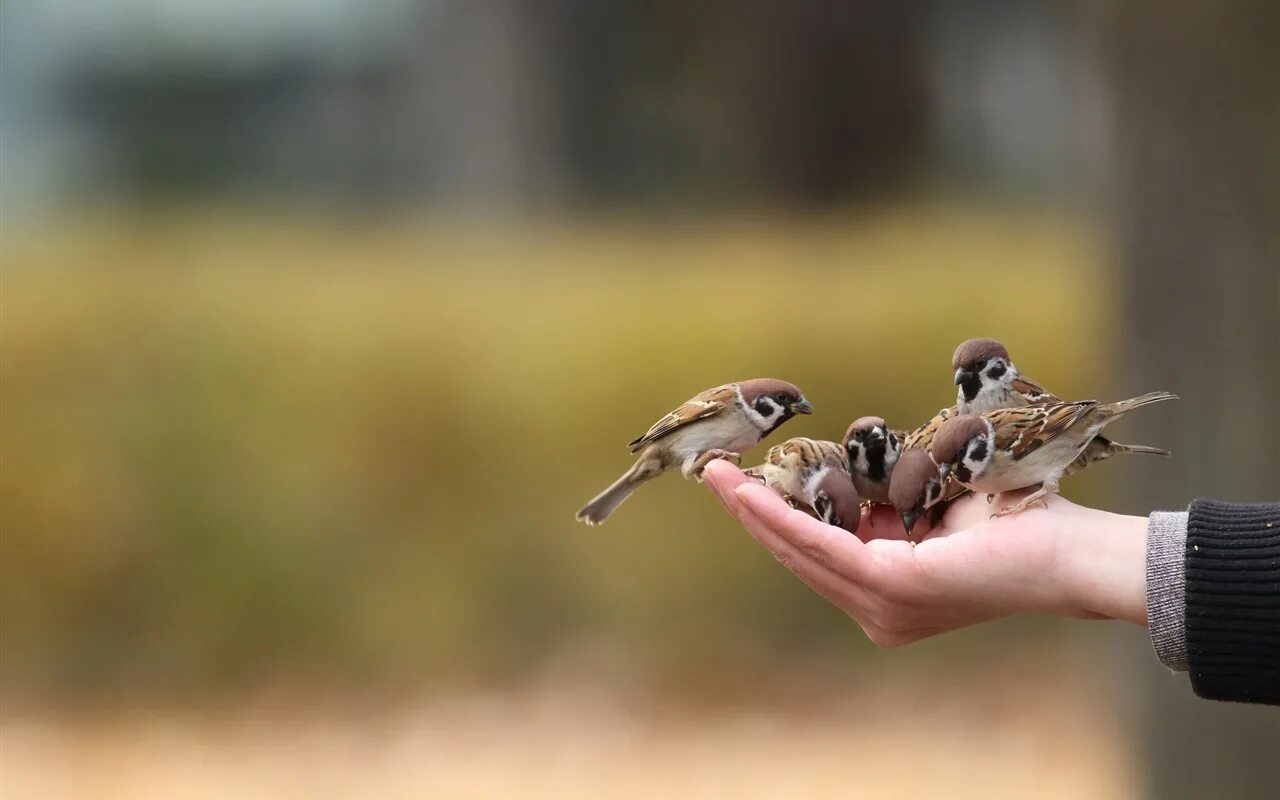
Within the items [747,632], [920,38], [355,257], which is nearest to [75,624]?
[355,257]

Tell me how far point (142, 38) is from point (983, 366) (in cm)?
521

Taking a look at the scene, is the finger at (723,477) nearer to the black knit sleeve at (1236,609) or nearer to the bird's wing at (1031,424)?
the bird's wing at (1031,424)

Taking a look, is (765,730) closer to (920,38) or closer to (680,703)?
(680,703)

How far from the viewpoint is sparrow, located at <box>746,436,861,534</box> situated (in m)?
2.20

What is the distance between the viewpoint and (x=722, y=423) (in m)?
2.60

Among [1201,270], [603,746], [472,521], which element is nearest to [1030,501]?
[1201,270]

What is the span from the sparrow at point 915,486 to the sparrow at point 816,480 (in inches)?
3.6

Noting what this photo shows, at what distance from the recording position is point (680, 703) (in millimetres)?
4750

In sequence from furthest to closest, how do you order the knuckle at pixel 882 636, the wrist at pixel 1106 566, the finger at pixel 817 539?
the knuckle at pixel 882 636
the finger at pixel 817 539
the wrist at pixel 1106 566

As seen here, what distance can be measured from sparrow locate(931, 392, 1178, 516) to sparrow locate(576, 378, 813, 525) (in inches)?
17.1

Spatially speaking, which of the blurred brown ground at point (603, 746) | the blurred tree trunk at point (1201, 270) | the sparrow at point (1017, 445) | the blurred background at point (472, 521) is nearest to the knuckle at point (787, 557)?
the sparrow at point (1017, 445)

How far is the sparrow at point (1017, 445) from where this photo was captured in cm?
209

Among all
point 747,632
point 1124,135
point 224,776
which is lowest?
point 224,776

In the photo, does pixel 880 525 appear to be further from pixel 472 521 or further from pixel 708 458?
pixel 472 521
